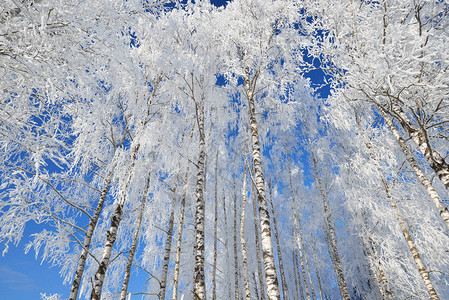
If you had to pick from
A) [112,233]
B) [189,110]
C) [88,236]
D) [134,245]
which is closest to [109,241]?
[112,233]

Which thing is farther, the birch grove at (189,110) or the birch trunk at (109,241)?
the birch trunk at (109,241)

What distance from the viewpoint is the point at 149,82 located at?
712 cm

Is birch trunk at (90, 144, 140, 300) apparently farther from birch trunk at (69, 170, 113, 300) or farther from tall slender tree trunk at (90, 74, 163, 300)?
birch trunk at (69, 170, 113, 300)

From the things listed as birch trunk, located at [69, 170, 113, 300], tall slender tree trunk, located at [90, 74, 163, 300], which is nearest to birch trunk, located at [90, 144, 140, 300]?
tall slender tree trunk, located at [90, 74, 163, 300]

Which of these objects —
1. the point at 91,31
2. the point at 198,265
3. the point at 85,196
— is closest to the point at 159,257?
the point at 85,196

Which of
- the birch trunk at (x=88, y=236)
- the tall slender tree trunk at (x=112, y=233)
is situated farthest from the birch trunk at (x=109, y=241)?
the birch trunk at (x=88, y=236)

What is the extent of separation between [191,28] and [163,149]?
5.11 metres

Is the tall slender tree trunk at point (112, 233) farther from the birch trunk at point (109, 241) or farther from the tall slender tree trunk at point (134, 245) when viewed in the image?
the tall slender tree trunk at point (134, 245)

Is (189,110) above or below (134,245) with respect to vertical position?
above

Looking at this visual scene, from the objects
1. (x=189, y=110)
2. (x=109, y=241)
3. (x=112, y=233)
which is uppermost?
(x=189, y=110)

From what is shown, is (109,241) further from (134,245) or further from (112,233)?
(134,245)

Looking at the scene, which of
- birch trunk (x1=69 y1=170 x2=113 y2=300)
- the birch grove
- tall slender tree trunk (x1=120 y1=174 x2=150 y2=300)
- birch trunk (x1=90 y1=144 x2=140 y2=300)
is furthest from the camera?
tall slender tree trunk (x1=120 y1=174 x2=150 y2=300)

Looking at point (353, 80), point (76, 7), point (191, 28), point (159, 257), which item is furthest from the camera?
point (159, 257)

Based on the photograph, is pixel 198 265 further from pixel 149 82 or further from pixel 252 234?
pixel 252 234
